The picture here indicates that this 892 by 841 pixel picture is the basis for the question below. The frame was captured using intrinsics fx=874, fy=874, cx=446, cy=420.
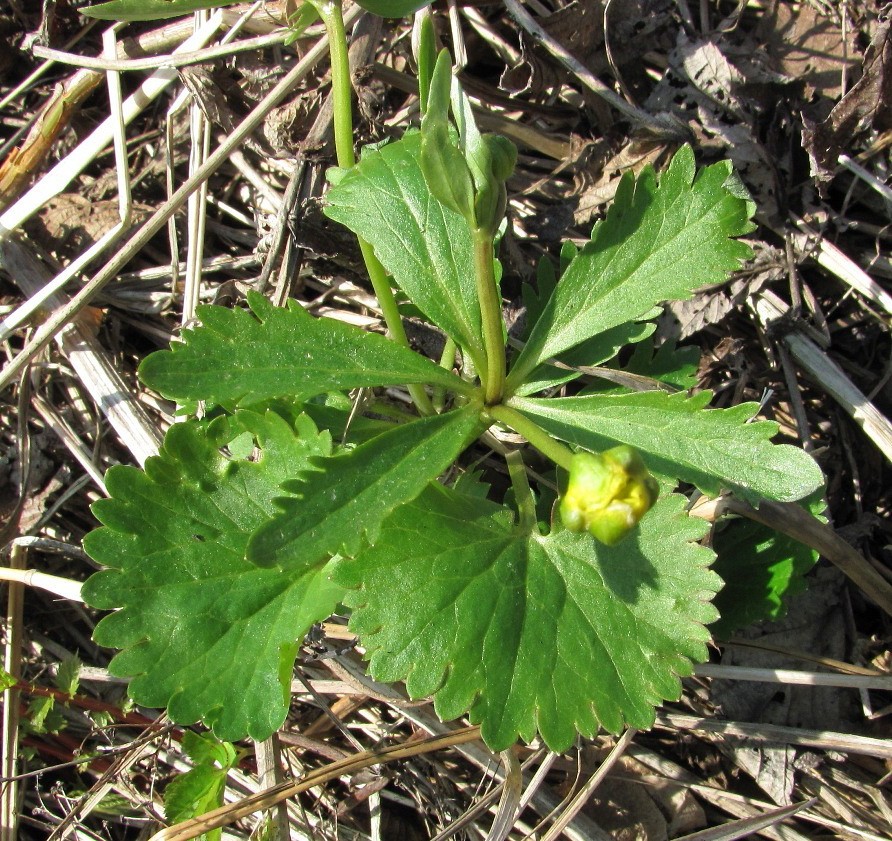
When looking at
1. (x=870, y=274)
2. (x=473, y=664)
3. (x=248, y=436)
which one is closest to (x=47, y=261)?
(x=248, y=436)

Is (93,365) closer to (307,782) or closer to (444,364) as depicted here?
(444,364)

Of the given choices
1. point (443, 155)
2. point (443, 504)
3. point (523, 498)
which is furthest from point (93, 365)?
point (443, 155)

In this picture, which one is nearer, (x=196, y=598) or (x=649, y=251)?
(x=196, y=598)

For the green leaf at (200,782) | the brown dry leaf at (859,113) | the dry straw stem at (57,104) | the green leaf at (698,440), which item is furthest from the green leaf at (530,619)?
the dry straw stem at (57,104)

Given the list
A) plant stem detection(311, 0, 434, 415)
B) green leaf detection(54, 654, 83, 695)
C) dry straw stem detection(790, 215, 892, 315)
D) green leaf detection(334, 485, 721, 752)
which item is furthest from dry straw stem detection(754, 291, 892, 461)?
green leaf detection(54, 654, 83, 695)

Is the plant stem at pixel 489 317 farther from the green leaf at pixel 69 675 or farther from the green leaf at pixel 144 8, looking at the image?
the green leaf at pixel 69 675

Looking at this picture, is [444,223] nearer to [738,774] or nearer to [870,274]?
[870,274]

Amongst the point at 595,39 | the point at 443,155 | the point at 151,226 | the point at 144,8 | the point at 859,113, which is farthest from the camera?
the point at 595,39
